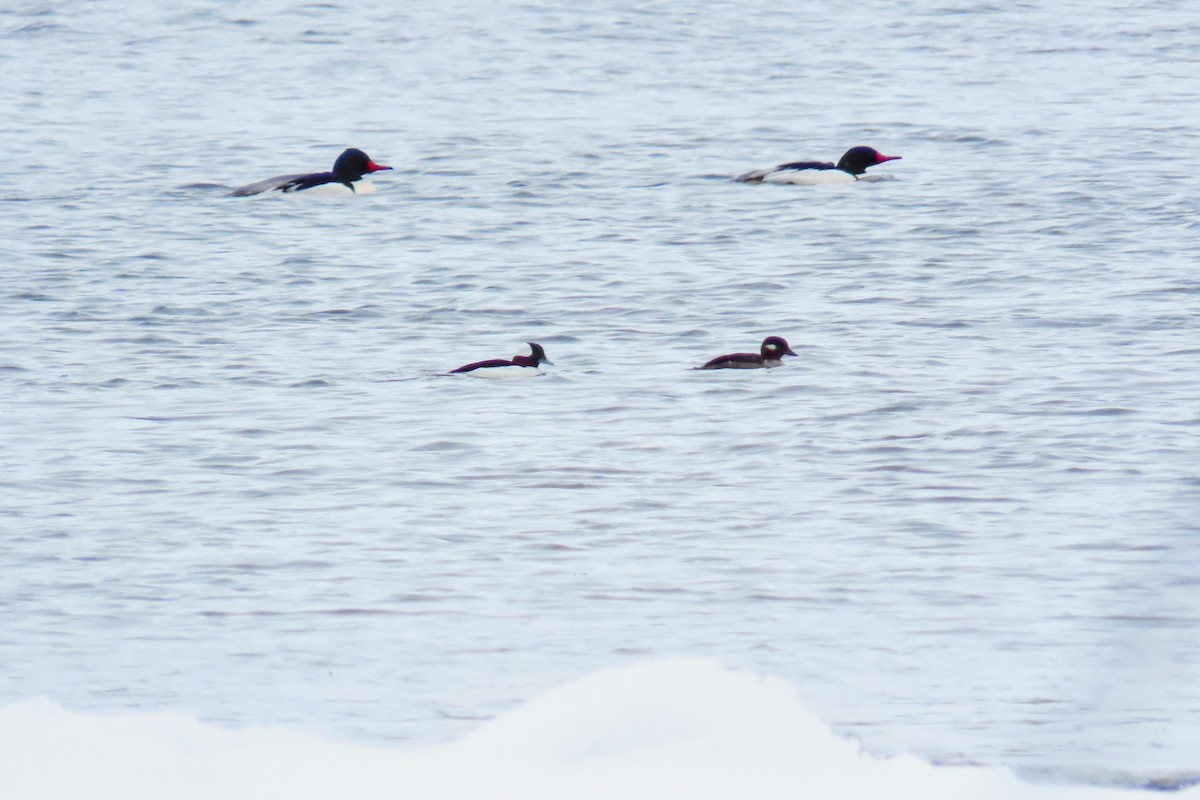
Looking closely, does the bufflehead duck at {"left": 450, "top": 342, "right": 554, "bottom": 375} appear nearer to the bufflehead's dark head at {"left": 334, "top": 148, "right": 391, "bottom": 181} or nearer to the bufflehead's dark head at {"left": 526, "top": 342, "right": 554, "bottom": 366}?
the bufflehead's dark head at {"left": 526, "top": 342, "right": 554, "bottom": 366}

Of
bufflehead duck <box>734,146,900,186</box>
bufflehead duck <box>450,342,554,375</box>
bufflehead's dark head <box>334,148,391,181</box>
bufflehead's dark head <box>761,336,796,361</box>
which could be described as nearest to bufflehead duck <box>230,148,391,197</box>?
bufflehead's dark head <box>334,148,391,181</box>

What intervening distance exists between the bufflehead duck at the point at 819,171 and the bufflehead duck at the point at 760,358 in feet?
27.7

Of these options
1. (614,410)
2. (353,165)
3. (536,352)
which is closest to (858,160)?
(353,165)

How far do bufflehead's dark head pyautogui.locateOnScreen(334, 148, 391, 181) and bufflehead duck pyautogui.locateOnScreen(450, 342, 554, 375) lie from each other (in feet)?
28.2

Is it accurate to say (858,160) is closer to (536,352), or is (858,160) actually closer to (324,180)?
(324,180)

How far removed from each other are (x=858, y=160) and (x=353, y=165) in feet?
17.0

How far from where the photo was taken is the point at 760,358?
1339 cm

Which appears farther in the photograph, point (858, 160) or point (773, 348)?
point (858, 160)

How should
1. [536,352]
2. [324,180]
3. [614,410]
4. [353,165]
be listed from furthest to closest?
1. [353,165]
2. [324,180]
3. [536,352]
4. [614,410]

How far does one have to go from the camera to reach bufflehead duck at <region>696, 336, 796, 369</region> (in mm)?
13266

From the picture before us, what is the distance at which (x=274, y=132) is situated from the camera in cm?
2656

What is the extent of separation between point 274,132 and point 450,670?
1953cm

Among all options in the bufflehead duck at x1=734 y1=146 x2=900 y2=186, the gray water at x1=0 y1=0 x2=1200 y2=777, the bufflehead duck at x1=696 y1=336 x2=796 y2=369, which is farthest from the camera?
the bufflehead duck at x1=734 y1=146 x2=900 y2=186

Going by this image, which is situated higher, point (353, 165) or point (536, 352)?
point (536, 352)
